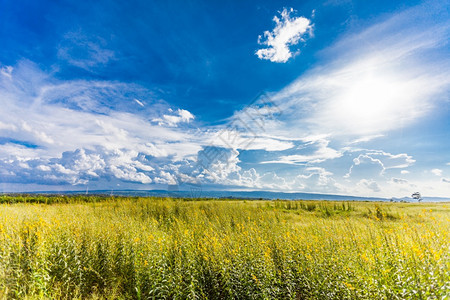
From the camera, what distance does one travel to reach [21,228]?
24.1 feet

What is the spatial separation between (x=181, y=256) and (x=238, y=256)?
1864mm

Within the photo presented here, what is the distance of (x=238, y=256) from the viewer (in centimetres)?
516

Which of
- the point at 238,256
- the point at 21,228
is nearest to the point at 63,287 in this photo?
the point at 21,228

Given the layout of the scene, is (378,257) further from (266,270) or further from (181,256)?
(181,256)

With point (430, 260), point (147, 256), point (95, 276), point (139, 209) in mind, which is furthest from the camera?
point (139, 209)

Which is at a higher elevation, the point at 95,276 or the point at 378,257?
the point at 378,257

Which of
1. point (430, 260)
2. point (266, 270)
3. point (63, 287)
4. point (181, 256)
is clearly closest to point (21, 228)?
point (63, 287)

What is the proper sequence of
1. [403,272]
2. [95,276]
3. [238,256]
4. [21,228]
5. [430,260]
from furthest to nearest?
[21,228] → [95,276] → [238,256] → [403,272] → [430,260]

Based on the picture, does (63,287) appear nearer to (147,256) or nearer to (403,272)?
(147,256)

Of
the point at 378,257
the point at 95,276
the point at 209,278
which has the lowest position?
the point at 95,276

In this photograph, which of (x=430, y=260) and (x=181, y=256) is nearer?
(x=430, y=260)

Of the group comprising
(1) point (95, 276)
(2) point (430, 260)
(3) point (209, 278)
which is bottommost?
(1) point (95, 276)

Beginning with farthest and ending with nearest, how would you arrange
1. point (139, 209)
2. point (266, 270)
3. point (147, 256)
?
point (139, 209) < point (147, 256) < point (266, 270)

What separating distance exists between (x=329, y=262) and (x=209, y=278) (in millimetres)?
3110
